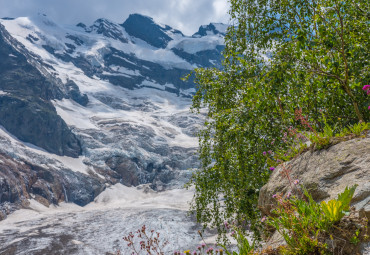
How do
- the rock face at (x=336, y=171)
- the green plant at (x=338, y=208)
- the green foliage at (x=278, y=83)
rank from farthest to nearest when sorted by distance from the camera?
the green foliage at (x=278, y=83) → the rock face at (x=336, y=171) → the green plant at (x=338, y=208)

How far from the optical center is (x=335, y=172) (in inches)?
160

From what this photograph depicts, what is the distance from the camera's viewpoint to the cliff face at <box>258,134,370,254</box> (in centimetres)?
343

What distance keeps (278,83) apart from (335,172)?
2.97 meters

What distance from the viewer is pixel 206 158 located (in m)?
12.1

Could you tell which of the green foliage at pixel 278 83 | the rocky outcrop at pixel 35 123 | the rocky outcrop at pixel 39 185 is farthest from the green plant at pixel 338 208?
the rocky outcrop at pixel 35 123

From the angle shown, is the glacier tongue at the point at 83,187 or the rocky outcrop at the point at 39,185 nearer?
the glacier tongue at the point at 83,187

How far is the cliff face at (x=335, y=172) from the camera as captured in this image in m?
3.43

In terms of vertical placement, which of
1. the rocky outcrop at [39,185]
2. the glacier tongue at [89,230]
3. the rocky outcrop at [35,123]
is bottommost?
the glacier tongue at [89,230]

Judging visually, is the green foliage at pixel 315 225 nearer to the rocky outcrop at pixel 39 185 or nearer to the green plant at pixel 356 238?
the green plant at pixel 356 238

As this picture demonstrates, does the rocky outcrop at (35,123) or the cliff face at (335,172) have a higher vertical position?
the rocky outcrop at (35,123)

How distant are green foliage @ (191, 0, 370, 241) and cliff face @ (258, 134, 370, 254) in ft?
1.17

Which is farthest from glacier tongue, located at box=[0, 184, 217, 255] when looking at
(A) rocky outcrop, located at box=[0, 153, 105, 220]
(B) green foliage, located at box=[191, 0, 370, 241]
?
(B) green foliage, located at box=[191, 0, 370, 241]

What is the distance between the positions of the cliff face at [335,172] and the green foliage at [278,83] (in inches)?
14.0

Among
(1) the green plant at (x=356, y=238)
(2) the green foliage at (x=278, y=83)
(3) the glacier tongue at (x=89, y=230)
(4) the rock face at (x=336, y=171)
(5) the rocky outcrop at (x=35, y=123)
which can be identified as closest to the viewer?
(1) the green plant at (x=356, y=238)
